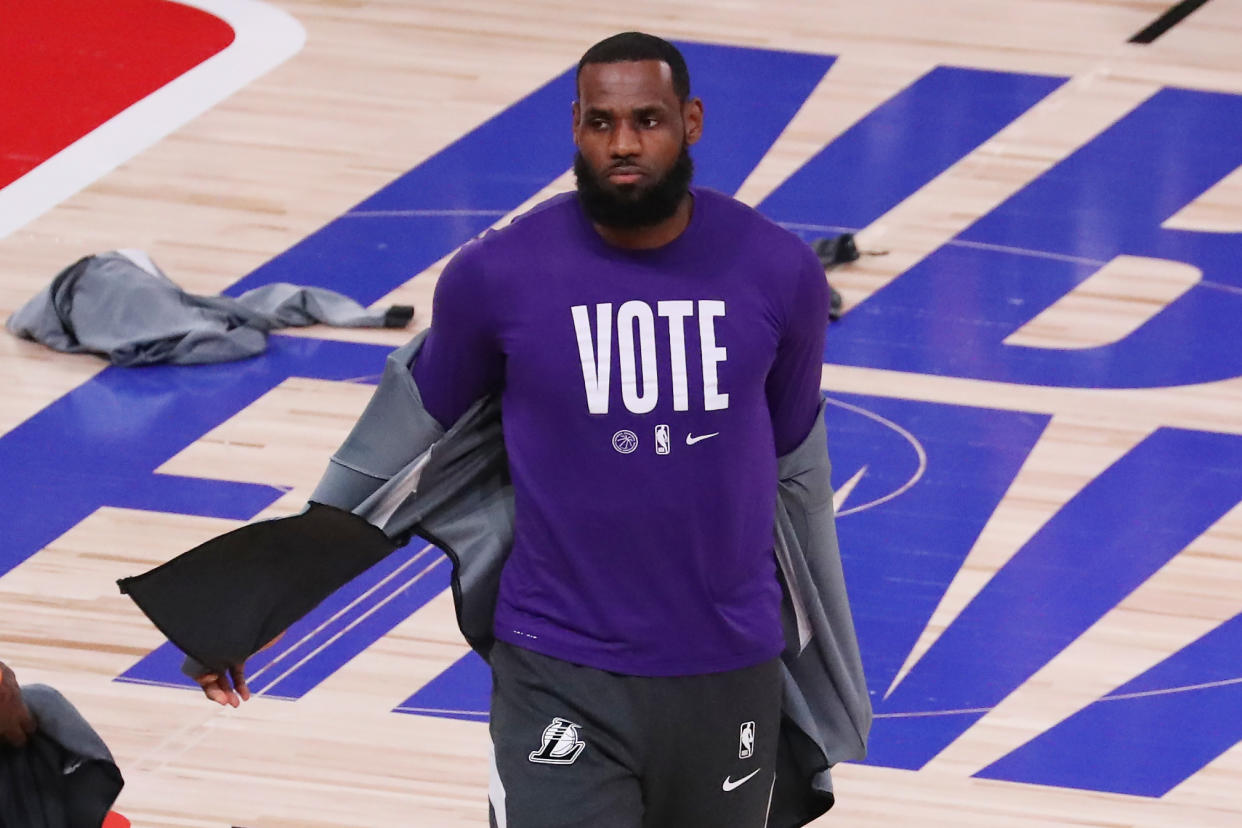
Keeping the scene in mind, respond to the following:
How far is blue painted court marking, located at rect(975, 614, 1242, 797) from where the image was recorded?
206 inches

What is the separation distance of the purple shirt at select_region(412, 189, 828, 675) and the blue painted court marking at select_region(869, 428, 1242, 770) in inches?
77.8

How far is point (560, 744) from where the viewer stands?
3447 mm

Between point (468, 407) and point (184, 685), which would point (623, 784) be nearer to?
point (468, 407)

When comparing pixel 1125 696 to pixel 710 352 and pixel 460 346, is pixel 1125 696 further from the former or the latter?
pixel 460 346

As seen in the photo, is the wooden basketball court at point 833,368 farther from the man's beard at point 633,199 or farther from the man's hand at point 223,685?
the man's beard at point 633,199

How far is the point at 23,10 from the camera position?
33.0 ft

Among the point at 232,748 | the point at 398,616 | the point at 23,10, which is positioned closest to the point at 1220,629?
the point at 398,616

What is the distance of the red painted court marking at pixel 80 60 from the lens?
29.1 feet

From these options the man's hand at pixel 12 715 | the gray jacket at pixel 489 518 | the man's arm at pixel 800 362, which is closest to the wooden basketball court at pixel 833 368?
the man's hand at pixel 12 715

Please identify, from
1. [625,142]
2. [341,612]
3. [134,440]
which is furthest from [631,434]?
[134,440]

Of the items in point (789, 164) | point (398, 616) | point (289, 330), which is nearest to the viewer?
point (398, 616)

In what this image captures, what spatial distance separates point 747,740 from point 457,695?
204 centimetres

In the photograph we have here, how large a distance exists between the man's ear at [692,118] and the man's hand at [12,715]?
142cm

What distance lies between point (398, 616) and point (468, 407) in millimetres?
2330
